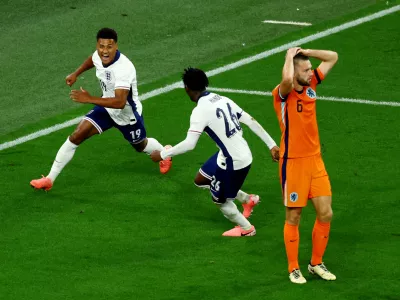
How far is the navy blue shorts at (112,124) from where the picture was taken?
15.4 metres

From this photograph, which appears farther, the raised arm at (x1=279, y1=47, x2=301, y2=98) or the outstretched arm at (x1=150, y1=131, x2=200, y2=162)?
the outstretched arm at (x1=150, y1=131, x2=200, y2=162)

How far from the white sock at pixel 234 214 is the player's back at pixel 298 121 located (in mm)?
1549

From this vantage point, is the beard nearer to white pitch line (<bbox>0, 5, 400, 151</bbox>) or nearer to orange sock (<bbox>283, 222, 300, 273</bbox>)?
orange sock (<bbox>283, 222, 300, 273</bbox>)

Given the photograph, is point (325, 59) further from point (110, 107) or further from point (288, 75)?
point (110, 107)

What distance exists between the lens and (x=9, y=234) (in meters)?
13.8

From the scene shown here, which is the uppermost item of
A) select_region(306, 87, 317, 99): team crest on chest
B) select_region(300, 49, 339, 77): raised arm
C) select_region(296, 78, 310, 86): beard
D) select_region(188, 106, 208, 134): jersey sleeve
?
select_region(300, 49, 339, 77): raised arm

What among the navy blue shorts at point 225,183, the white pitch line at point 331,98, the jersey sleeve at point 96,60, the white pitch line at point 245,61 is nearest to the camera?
the navy blue shorts at point 225,183

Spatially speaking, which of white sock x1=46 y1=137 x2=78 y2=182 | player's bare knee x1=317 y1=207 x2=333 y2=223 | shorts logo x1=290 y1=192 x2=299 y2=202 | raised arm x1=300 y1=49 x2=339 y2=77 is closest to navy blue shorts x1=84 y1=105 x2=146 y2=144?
white sock x1=46 y1=137 x2=78 y2=182

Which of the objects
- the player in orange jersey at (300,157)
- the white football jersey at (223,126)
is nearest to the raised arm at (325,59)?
the player in orange jersey at (300,157)

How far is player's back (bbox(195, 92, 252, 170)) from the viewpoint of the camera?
13.3 meters

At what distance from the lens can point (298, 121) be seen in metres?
12.1

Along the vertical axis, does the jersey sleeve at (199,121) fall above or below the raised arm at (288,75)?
below

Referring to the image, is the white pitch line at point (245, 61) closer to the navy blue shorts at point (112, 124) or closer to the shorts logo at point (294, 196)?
the navy blue shorts at point (112, 124)

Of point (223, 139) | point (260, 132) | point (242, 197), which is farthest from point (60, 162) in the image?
point (260, 132)
